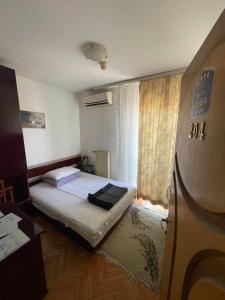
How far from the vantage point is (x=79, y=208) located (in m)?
2.01

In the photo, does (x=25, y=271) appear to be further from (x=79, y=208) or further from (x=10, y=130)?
(x=10, y=130)

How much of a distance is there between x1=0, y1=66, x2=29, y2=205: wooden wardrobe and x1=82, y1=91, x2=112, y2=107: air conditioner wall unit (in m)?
1.55

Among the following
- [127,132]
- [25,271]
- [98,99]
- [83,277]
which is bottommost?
[83,277]

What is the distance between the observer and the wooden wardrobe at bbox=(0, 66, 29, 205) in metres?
1.79

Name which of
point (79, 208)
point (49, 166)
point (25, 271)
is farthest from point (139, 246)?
point (49, 166)

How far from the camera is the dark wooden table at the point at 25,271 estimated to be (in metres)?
1.00

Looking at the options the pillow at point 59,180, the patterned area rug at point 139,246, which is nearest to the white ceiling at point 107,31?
the pillow at point 59,180

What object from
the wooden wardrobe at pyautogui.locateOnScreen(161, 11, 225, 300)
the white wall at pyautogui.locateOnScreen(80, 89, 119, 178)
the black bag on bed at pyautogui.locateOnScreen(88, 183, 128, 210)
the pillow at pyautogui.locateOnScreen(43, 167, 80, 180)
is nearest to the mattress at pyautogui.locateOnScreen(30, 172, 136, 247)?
the black bag on bed at pyautogui.locateOnScreen(88, 183, 128, 210)

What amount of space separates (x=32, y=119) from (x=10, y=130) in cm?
79

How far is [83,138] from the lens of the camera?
3.71 metres

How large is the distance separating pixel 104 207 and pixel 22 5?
220 cm

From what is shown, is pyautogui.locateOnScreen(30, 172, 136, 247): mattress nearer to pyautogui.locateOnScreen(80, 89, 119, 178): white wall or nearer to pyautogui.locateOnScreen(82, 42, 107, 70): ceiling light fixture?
pyautogui.locateOnScreen(80, 89, 119, 178): white wall

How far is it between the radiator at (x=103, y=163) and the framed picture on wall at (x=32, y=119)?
1340mm

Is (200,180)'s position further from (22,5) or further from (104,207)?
(104,207)
